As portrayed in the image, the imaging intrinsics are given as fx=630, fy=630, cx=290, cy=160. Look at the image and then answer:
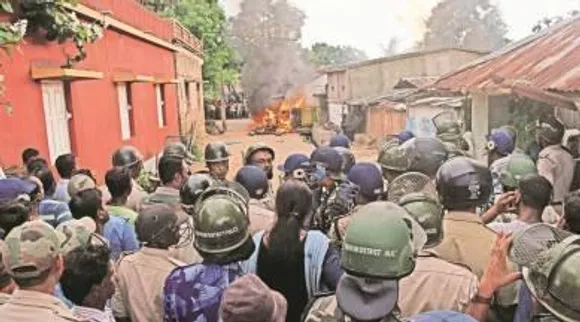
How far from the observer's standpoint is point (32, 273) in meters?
2.53

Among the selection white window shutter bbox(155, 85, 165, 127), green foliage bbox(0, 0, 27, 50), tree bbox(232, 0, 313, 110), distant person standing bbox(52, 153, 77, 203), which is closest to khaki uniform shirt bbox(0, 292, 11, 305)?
distant person standing bbox(52, 153, 77, 203)

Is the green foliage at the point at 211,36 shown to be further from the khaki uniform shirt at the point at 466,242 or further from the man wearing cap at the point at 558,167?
the khaki uniform shirt at the point at 466,242

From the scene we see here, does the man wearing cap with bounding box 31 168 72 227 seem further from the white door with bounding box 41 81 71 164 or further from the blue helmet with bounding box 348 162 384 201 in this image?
the white door with bounding box 41 81 71 164

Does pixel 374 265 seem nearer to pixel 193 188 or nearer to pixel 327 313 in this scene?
pixel 327 313

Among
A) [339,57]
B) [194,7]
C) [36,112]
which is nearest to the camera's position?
[36,112]

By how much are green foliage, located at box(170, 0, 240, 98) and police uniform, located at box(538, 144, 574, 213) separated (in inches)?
1068

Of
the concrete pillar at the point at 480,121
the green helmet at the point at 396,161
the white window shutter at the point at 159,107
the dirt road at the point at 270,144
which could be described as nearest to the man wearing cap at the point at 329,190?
the green helmet at the point at 396,161

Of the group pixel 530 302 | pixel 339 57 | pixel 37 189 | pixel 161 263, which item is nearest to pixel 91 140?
pixel 37 189

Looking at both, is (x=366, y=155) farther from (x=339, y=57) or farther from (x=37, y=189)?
(x=339, y=57)

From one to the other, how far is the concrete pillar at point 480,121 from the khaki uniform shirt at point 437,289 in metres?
9.05

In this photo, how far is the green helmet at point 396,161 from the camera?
454 cm

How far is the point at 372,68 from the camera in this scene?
33.6m

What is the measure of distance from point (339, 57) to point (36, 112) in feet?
240

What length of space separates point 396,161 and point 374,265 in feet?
8.69
